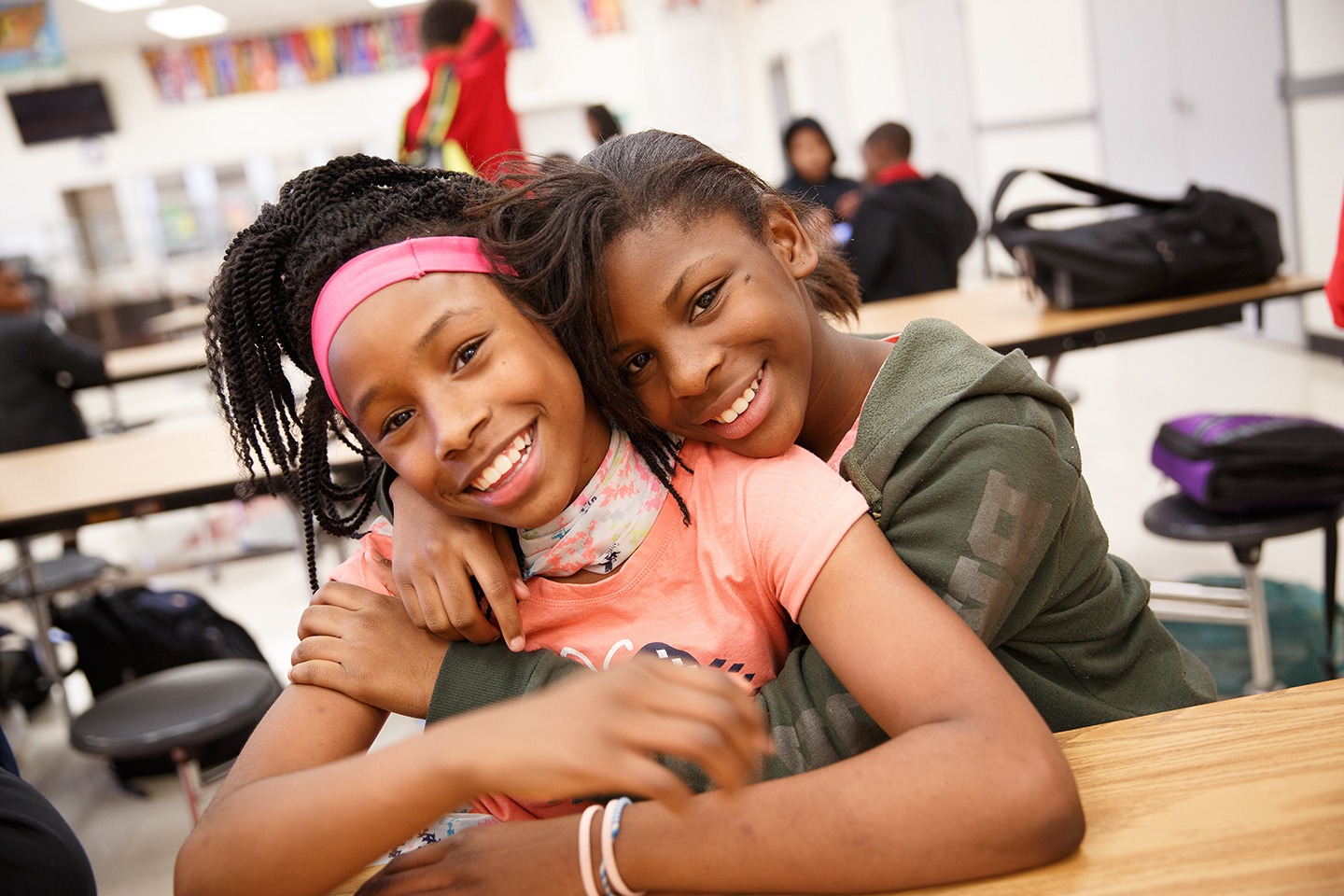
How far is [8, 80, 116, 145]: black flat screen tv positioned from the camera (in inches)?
502

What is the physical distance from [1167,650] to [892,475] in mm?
353

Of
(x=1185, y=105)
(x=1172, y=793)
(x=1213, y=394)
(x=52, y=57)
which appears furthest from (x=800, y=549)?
(x=52, y=57)

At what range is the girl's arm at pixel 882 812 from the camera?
0.71 m

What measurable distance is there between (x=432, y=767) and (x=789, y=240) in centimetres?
71

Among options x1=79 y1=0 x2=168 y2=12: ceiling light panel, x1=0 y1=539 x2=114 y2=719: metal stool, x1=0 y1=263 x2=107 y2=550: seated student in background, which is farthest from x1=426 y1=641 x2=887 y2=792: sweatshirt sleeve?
x1=79 y1=0 x2=168 y2=12: ceiling light panel

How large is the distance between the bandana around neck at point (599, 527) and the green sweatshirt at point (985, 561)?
0.10 metres

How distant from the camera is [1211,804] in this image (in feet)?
2.35

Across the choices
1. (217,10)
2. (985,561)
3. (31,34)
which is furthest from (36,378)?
(217,10)

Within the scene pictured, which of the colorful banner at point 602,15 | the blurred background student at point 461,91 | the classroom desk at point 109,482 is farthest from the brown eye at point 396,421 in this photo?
the colorful banner at point 602,15

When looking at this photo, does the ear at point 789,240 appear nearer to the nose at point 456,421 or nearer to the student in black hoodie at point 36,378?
the nose at point 456,421

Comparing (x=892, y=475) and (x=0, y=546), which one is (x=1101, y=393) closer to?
(x=892, y=475)

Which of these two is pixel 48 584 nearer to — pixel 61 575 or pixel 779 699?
pixel 61 575

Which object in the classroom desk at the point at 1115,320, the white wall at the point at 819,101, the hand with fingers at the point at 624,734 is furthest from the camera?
the white wall at the point at 819,101

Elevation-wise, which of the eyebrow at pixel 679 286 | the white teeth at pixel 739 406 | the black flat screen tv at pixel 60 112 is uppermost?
the black flat screen tv at pixel 60 112
